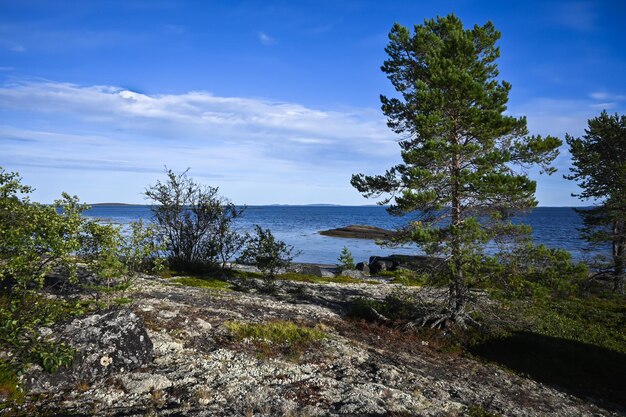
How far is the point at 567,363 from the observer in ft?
50.9

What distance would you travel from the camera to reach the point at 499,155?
16.2 meters

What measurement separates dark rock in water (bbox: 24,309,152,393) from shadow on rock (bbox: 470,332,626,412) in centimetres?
1221

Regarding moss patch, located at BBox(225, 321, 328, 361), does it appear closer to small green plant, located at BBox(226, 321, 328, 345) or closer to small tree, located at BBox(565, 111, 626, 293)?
small green plant, located at BBox(226, 321, 328, 345)

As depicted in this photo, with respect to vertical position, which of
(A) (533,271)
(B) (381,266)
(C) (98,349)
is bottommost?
(B) (381,266)

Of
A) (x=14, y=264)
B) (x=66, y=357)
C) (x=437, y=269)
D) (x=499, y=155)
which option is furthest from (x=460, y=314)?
(x=14, y=264)

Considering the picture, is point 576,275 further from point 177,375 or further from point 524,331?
point 177,375

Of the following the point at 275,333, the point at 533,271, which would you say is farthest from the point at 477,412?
the point at 533,271

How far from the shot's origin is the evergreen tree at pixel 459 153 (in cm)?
1555

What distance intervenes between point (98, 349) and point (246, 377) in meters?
3.54

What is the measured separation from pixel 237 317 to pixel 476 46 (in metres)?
15.3

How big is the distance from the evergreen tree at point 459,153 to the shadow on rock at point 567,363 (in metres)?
2.29

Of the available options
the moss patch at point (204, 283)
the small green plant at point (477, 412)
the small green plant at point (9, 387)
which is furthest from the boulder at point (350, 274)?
the small green plant at point (9, 387)

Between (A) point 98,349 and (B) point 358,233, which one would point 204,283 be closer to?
(A) point 98,349

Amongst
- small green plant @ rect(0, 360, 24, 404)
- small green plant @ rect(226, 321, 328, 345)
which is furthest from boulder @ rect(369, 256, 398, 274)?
small green plant @ rect(0, 360, 24, 404)
